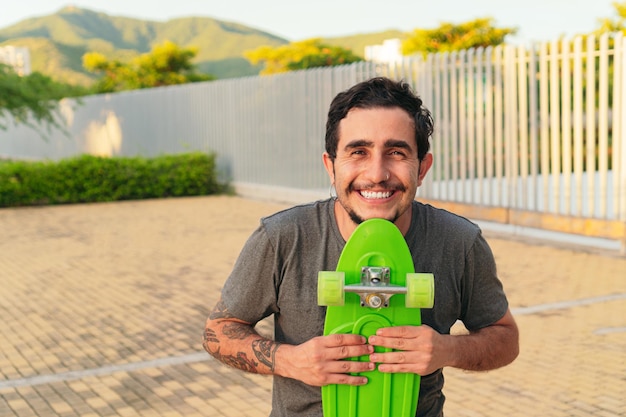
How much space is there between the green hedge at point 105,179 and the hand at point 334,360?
1522 cm

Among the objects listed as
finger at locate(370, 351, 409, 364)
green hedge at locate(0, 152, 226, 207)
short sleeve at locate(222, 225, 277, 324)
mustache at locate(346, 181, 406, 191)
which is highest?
mustache at locate(346, 181, 406, 191)

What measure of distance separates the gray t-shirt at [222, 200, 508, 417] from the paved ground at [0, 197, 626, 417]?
2483 mm

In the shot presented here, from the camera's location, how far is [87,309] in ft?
23.7

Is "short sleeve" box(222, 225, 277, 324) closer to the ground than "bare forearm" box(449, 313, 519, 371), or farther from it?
farther from it

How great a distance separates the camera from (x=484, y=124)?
11078 millimetres

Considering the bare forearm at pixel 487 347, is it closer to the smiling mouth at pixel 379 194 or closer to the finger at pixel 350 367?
the finger at pixel 350 367

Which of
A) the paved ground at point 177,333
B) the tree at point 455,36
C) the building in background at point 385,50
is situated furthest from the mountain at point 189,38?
the paved ground at point 177,333

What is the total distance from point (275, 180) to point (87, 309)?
9.05 meters

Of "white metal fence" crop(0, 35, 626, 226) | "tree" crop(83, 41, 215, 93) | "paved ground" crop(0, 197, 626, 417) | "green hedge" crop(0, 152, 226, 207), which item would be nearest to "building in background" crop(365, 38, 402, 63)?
"tree" crop(83, 41, 215, 93)

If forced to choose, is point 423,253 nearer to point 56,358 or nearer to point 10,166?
point 56,358

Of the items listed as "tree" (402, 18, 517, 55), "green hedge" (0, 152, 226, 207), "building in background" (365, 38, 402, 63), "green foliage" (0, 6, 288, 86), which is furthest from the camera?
"green foliage" (0, 6, 288, 86)

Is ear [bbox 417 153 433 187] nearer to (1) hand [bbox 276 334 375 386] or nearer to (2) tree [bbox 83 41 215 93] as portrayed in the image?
(1) hand [bbox 276 334 375 386]

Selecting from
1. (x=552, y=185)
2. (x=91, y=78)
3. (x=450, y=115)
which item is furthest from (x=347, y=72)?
(x=91, y=78)

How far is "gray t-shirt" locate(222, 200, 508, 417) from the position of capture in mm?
2143
